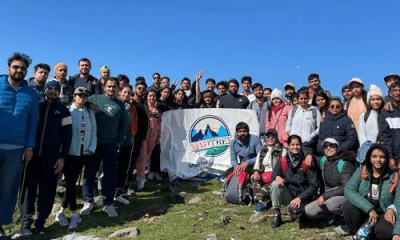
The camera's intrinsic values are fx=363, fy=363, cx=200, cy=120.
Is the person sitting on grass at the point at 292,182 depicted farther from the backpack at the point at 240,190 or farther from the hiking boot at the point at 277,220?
the backpack at the point at 240,190

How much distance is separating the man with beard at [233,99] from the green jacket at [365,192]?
5869 millimetres

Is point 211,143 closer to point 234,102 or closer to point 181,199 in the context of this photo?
point 234,102

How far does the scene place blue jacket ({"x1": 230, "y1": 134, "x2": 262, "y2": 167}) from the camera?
9164 mm

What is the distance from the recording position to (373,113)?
7.62 m

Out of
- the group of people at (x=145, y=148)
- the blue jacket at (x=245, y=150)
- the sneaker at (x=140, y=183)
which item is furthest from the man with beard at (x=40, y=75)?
the blue jacket at (x=245, y=150)

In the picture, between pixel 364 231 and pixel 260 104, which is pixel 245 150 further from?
pixel 364 231

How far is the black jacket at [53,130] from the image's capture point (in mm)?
7086

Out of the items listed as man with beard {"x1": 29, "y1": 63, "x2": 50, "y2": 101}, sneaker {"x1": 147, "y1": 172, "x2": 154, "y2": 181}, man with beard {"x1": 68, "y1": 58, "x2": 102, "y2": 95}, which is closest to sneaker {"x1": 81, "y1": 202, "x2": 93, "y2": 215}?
man with beard {"x1": 29, "y1": 63, "x2": 50, "y2": 101}

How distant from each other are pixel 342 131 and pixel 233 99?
4589mm

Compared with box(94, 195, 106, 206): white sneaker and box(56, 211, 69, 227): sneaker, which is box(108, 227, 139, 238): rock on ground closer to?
box(56, 211, 69, 227): sneaker

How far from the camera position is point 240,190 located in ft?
28.0

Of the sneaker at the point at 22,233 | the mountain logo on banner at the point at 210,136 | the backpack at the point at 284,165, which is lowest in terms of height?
the sneaker at the point at 22,233

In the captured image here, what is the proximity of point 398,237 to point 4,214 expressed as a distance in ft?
21.4

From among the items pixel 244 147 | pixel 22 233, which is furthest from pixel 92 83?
pixel 244 147
